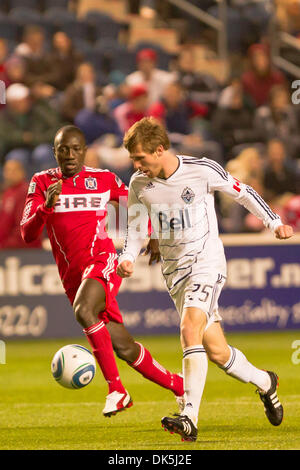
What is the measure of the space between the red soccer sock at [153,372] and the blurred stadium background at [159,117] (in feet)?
7.57

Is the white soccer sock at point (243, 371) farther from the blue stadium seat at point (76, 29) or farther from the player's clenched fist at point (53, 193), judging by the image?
the blue stadium seat at point (76, 29)

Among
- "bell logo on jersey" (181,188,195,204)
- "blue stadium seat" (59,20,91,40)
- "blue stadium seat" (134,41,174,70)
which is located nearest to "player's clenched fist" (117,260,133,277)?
"bell logo on jersey" (181,188,195,204)

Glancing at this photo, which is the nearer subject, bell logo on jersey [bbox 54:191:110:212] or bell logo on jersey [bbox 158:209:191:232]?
bell logo on jersey [bbox 158:209:191:232]

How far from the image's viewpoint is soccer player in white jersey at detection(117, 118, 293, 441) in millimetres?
6375

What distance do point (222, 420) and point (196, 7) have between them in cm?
1244

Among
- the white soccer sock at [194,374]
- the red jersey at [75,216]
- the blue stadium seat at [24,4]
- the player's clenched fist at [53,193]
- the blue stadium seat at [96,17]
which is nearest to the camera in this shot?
the white soccer sock at [194,374]

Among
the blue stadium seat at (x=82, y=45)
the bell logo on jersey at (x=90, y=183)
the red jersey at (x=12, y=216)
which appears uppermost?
the blue stadium seat at (x=82, y=45)

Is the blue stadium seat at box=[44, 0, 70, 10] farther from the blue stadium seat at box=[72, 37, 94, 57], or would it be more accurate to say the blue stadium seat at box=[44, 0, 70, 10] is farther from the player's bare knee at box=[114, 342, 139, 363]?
the player's bare knee at box=[114, 342, 139, 363]

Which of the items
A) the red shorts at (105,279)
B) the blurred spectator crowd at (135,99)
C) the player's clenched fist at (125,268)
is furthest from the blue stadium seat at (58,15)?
the player's clenched fist at (125,268)

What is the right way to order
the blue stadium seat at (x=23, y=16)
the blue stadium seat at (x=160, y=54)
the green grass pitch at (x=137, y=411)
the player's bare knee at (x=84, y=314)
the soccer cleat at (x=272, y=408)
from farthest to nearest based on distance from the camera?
the blue stadium seat at (x=160, y=54) → the blue stadium seat at (x=23, y=16) → the player's bare knee at (x=84, y=314) → the soccer cleat at (x=272, y=408) → the green grass pitch at (x=137, y=411)

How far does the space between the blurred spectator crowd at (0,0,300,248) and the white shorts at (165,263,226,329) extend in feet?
21.3

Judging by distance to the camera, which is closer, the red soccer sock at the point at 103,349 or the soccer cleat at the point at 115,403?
the soccer cleat at the point at 115,403

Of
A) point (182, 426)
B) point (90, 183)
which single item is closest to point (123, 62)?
point (90, 183)

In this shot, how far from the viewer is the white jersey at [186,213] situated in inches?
257
